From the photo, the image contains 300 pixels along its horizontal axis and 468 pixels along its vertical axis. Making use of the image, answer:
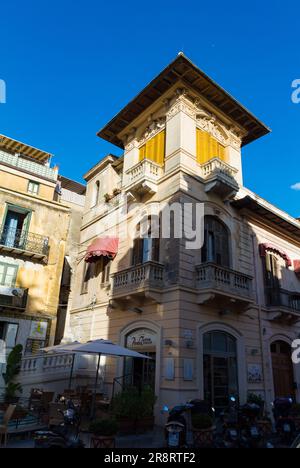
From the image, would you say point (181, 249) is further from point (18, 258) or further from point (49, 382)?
point (18, 258)

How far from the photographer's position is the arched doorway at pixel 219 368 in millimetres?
12539

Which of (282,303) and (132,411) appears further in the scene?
(282,303)

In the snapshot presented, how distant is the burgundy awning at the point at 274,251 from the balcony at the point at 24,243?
11.4 m

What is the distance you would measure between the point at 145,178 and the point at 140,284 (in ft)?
15.9

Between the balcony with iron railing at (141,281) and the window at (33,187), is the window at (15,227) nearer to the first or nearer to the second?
the window at (33,187)

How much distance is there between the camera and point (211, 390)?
12500mm

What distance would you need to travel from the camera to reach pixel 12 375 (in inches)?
559

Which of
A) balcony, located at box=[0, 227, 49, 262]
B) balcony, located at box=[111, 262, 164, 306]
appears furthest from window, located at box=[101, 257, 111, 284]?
balcony, located at box=[0, 227, 49, 262]

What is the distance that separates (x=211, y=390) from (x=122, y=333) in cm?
420

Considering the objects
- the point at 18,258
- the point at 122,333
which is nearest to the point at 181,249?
the point at 122,333

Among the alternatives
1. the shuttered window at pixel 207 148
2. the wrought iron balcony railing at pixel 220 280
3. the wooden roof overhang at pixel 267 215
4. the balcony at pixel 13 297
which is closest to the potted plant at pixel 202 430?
the wrought iron balcony railing at pixel 220 280

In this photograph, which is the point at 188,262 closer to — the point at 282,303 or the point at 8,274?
the point at 282,303

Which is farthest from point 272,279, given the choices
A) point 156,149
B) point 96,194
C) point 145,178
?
point 96,194

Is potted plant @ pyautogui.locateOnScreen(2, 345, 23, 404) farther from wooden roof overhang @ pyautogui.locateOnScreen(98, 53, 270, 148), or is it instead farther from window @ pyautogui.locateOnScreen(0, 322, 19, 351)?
wooden roof overhang @ pyautogui.locateOnScreen(98, 53, 270, 148)
